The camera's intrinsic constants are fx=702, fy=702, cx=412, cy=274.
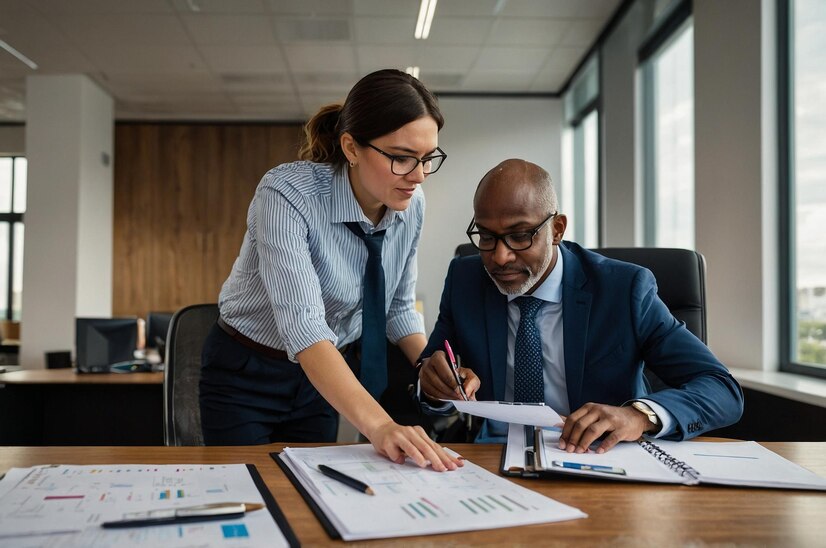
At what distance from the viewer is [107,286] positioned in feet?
24.9

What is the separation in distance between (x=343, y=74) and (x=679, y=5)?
3352 millimetres

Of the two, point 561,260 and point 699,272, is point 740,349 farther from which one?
point 561,260

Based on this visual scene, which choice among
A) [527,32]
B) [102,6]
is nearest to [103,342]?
[102,6]

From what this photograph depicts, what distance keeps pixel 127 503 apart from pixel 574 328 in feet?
3.22

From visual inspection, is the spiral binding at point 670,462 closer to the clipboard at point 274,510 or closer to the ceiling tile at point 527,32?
the clipboard at point 274,510

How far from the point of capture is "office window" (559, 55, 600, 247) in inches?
259

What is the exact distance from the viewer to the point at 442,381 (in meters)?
1.40

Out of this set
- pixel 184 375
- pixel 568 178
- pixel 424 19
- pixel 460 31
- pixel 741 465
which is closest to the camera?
pixel 741 465

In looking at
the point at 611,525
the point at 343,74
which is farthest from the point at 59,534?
the point at 343,74

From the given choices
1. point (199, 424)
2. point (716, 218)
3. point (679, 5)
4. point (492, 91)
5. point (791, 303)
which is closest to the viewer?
point (199, 424)

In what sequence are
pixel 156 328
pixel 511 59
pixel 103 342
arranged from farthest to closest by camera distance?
pixel 511 59 → pixel 156 328 → pixel 103 342

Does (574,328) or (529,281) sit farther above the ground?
(529,281)

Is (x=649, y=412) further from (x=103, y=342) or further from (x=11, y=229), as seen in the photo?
(x=11, y=229)

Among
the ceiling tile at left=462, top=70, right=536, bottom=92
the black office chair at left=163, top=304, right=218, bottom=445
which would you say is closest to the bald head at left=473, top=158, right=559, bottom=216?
the black office chair at left=163, top=304, right=218, bottom=445
